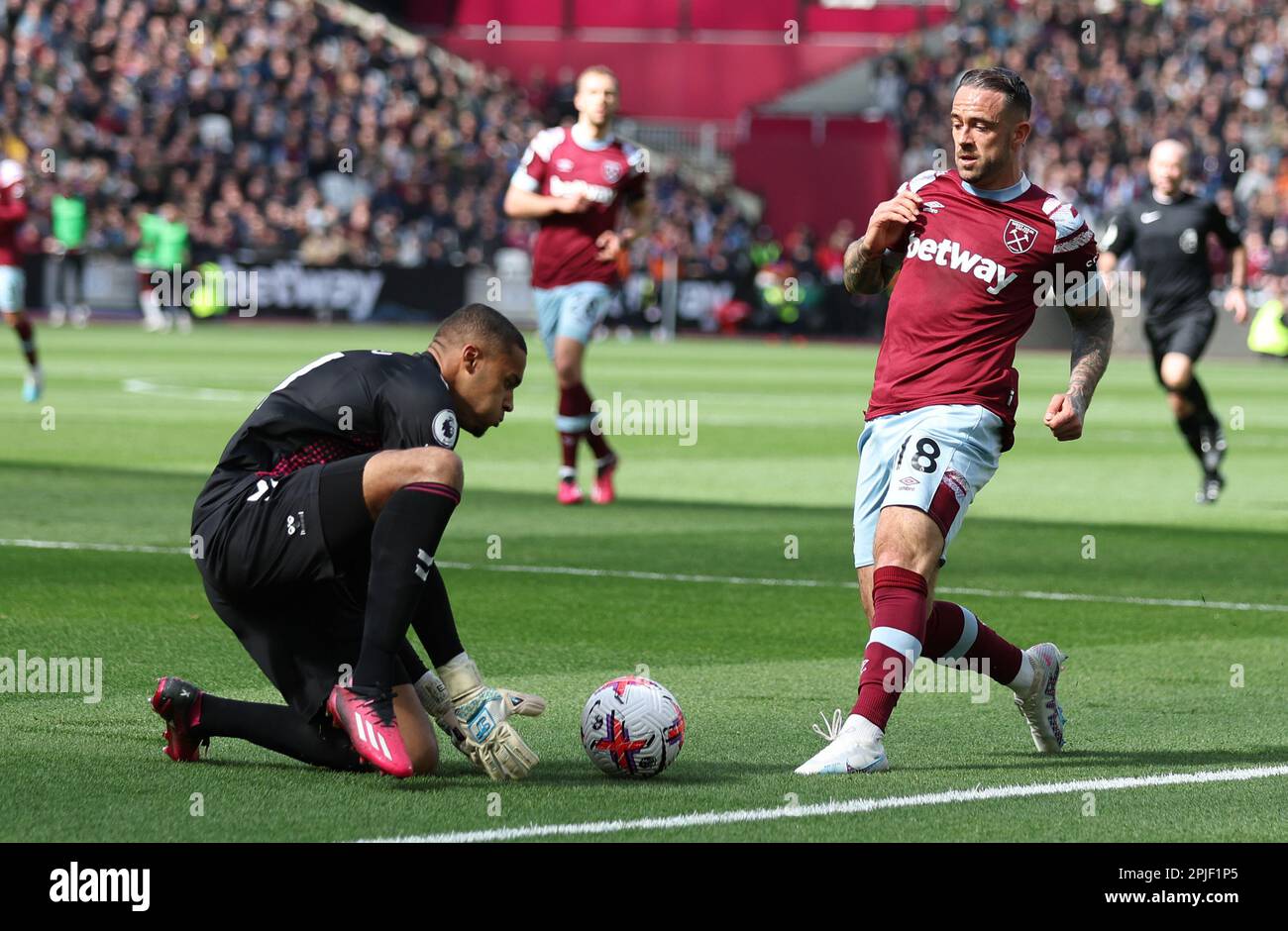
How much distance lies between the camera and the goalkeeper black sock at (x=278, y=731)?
20.9ft

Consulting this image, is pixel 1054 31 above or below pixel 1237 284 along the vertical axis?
above

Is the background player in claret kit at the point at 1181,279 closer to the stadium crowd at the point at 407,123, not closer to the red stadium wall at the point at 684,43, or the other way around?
the stadium crowd at the point at 407,123

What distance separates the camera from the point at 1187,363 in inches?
628

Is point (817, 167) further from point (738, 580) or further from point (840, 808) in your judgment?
point (840, 808)

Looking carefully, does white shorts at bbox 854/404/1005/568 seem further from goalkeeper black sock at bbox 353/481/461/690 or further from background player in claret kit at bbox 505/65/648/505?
background player in claret kit at bbox 505/65/648/505

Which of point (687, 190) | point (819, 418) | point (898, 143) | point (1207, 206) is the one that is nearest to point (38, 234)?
point (687, 190)

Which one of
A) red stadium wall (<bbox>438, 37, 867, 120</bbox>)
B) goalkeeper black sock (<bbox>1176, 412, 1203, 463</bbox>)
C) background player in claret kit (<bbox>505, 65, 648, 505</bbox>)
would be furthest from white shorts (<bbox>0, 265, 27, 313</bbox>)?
red stadium wall (<bbox>438, 37, 867, 120</bbox>)

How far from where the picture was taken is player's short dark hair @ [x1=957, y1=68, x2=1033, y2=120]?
680 centimetres

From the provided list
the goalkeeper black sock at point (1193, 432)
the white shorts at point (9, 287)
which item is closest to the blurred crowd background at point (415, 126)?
the white shorts at point (9, 287)

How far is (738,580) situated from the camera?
1111 centimetres

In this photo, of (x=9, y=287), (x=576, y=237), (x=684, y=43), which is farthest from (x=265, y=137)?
(x=576, y=237)

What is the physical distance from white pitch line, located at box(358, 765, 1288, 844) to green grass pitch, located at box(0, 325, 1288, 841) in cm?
4

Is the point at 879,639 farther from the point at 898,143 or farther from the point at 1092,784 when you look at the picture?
the point at 898,143

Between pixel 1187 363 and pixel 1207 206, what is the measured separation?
118 centimetres
